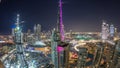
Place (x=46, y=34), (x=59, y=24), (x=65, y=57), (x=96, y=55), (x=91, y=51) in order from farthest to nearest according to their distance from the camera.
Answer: (x=46, y=34) → (x=91, y=51) → (x=96, y=55) → (x=59, y=24) → (x=65, y=57)

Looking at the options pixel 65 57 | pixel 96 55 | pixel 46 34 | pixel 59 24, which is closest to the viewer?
pixel 65 57

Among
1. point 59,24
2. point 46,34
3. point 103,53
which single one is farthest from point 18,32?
point 46,34

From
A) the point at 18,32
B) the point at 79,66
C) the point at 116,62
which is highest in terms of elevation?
the point at 18,32

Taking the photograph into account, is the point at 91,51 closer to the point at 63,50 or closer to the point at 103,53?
the point at 103,53

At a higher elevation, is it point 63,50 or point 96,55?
point 63,50

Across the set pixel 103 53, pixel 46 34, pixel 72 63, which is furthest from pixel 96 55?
pixel 46 34

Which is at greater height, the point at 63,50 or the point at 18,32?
the point at 18,32

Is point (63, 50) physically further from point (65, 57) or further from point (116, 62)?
point (116, 62)

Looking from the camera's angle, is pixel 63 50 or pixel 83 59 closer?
pixel 63 50

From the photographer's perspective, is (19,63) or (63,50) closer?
(63,50)
